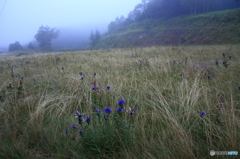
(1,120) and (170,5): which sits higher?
(170,5)

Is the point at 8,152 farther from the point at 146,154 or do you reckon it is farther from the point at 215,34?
the point at 215,34

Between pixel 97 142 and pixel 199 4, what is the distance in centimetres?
6396

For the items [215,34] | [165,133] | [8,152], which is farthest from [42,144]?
[215,34]

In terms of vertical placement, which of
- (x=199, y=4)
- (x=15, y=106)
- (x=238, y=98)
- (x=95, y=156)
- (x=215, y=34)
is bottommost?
(x=95, y=156)

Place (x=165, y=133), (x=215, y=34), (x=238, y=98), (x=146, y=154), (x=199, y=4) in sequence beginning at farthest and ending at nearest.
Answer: (x=199, y=4), (x=215, y=34), (x=238, y=98), (x=165, y=133), (x=146, y=154)

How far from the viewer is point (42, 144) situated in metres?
1.22

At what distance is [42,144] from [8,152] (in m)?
0.25

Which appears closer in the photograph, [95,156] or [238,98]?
[95,156]

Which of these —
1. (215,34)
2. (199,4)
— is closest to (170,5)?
(199,4)

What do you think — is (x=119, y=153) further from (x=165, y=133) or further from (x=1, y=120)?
(x=1, y=120)

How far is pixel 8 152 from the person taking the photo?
1089 mm

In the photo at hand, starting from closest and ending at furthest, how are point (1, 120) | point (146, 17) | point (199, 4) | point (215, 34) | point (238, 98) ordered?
point (1, 120), point (238, 98), point (215, 34), point (199, 4), point (146, 17)

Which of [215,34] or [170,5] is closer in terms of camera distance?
[215,34]

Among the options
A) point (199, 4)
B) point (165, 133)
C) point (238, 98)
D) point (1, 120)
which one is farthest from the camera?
point (199, 4)
